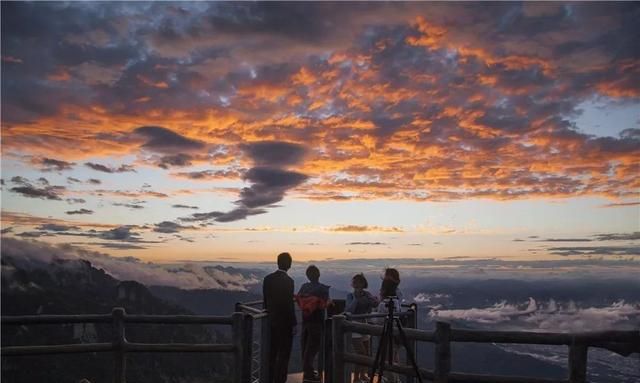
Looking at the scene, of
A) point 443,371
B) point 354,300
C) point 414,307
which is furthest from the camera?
point 414,307

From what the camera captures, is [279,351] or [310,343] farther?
[310,343]

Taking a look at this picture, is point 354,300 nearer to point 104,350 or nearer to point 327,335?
point 327,335

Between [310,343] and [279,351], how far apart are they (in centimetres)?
91

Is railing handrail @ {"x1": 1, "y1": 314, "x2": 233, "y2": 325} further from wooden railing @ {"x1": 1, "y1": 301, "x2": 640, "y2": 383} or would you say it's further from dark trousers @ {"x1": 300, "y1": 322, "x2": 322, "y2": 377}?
dark trousers @ {"x1": 300, "y1": 322, "x2": 322, "y2": 377}

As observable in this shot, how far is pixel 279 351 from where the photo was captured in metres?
10.1

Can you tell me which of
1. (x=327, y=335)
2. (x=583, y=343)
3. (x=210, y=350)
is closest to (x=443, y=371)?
(x=583, y=343)

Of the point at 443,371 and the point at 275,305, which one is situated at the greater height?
the point at 275,305

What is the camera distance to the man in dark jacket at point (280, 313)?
32.9 ft

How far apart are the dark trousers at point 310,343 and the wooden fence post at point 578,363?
4.79 m

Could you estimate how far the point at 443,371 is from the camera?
777 cm

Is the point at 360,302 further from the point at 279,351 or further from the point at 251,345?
the point at 251,345

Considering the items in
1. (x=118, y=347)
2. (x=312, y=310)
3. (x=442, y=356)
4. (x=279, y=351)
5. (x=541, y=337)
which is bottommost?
(x=279, y=351)

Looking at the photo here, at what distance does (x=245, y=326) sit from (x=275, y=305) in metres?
0.66

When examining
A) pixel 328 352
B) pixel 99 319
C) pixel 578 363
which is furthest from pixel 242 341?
pixel 578 363
